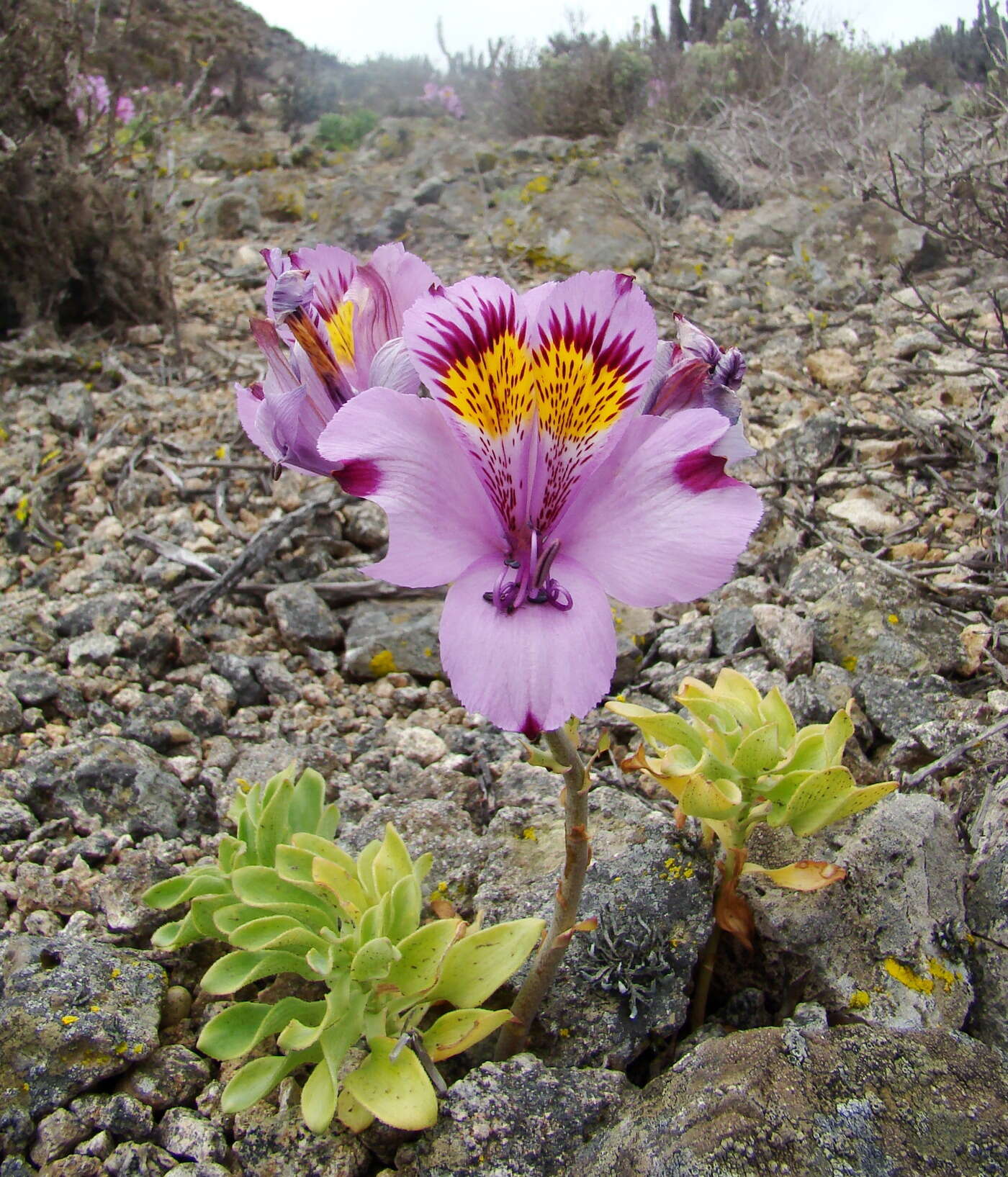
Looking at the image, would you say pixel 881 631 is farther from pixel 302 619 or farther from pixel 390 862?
pixel 302 619

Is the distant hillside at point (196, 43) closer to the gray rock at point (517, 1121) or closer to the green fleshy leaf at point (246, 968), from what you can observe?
the green fleshy leaf at point (246, 968)

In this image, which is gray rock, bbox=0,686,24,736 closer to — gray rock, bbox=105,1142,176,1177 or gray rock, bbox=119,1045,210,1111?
gray rock, bbox=119,1045,210,1111

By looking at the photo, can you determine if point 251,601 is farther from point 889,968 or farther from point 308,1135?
point 889,968

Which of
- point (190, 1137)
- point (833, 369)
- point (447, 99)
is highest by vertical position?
point (447, 99)

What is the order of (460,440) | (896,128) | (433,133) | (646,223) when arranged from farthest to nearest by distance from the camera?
(433,133) < (896,128) < (646,223) < (460,440)

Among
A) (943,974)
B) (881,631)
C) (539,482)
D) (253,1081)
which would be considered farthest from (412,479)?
(881,631)

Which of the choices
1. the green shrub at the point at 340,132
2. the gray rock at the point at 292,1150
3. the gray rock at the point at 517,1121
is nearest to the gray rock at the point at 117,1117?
the gray rock at the point at 292,1150

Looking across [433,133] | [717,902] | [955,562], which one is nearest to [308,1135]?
[717,902]
